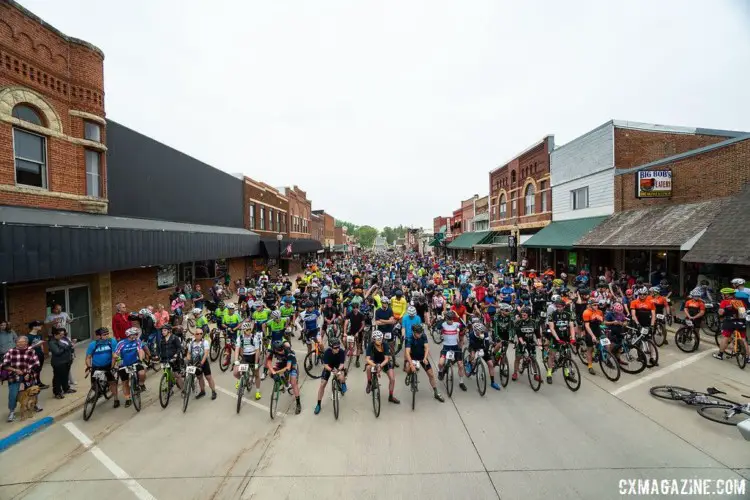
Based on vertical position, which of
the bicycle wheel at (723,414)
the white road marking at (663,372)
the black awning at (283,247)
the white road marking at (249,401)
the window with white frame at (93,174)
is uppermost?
the window with white frame at (93,174)

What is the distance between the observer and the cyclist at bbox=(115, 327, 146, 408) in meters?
7.55

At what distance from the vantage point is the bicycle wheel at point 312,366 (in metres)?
9.43

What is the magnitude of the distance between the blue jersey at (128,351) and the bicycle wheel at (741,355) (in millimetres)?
14762

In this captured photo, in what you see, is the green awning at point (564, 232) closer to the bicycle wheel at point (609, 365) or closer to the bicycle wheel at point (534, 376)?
the bicycle wheel at point (609, 365)

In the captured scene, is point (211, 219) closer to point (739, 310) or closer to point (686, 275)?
point (739, 310)

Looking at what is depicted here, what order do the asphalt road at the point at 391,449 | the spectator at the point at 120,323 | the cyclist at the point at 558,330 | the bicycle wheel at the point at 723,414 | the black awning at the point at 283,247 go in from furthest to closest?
the black awning at the point at 283,247 < the spectator at the point at 120,323 < the cyclist at the point at 558,330 < the bicycle wheel at the point at 723,414 < the asphalt road at the point at 391,449

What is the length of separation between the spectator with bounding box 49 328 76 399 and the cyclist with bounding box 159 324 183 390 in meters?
2.23

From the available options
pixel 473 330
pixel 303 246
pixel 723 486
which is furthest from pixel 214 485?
pixel 303 246

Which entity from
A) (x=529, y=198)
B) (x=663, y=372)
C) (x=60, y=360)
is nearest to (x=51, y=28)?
(x=60, y=360)

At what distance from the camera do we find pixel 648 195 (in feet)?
58.9

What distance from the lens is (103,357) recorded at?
746cm

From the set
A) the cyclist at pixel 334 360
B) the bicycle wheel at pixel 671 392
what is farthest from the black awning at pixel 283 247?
the bicycle wheel at pixel 671 392

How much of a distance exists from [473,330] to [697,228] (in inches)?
540

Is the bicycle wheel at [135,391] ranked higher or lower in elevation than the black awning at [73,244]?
lower
